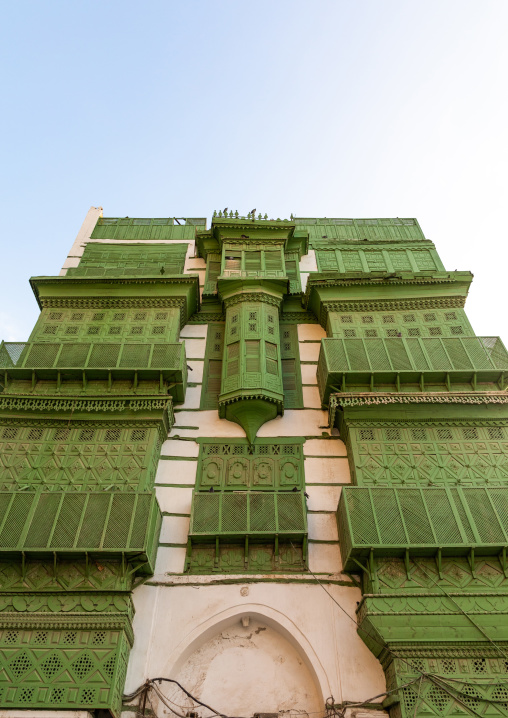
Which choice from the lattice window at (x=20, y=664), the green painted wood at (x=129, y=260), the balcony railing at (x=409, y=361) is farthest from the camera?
the green painted wood at (x=129, y=260)

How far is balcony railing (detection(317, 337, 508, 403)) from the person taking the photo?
46.5 feet

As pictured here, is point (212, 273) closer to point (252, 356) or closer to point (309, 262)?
point (309, 262)

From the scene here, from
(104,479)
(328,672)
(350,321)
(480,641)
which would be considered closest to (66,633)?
(104,479)

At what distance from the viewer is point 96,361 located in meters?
14.6

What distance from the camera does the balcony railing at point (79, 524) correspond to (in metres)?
10.9

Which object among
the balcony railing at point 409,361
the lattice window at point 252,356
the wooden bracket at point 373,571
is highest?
the lattice window at point 252,356

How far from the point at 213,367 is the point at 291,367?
7.74 ft

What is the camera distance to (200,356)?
658 inches

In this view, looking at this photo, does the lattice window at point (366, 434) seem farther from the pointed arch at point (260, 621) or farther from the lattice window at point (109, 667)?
the lattice window at point (109, 667)

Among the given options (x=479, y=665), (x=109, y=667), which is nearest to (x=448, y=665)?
(x=479, y=665)

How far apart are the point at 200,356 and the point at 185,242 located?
6676mm

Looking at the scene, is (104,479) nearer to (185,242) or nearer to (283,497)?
(283,497)

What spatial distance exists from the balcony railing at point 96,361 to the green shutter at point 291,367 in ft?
9.90

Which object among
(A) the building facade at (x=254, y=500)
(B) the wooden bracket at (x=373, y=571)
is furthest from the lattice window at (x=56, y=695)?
(B) the wooden bracket at (x=373, y=571)
